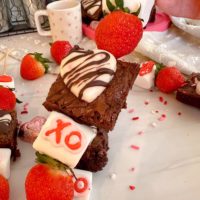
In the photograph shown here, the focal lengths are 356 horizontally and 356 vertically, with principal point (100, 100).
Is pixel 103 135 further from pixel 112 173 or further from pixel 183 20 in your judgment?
pixel 183 20

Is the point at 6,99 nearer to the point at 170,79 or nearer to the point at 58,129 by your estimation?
the point at 58,129

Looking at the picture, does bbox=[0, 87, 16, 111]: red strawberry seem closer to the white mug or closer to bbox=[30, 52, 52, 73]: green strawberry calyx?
bbox=[30, 52, 52, 73]: green strawberry calyx

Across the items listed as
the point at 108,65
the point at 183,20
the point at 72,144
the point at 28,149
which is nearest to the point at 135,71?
the point at 108,65

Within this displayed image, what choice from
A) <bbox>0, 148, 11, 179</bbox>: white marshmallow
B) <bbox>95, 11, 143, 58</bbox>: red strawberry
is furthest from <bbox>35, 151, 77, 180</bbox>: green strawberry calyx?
<bbox>95, 11, 143, 58</bbox>: red strawberry

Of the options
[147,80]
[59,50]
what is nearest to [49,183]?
[147,80]

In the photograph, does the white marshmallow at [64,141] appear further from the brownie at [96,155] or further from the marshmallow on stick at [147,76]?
the marshmallow on stick at [147,76]

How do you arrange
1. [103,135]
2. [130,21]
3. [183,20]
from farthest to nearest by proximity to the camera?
[183,20]
[103,135]
[130,21]

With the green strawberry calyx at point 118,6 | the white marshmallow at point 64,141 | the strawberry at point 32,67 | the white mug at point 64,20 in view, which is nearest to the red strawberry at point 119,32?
the green strawberry calyx at point 118,6
